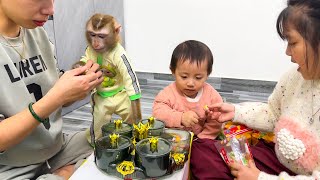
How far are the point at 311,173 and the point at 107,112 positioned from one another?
1.03m

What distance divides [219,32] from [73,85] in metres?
1.80

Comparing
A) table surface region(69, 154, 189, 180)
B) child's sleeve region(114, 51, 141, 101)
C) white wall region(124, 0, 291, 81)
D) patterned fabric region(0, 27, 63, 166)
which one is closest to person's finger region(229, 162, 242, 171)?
table surface region(69, 154, 189, 180)

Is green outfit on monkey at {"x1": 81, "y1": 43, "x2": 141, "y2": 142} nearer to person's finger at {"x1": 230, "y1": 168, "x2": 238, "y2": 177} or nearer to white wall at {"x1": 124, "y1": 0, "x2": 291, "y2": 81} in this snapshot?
person's finger at {"x1": 230, "y1": 168, "x2": 238, "y2": 177}

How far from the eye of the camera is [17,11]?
0.84 meters

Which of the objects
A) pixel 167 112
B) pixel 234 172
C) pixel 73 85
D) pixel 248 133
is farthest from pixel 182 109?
pixel 73 85

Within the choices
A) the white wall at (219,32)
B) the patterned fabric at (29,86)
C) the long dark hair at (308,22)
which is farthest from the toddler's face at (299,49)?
the white wall at (219,32)

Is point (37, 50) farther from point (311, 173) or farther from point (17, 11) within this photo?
point (311, 173)

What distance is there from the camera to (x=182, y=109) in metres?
1.20

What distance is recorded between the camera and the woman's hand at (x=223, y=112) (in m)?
1.11

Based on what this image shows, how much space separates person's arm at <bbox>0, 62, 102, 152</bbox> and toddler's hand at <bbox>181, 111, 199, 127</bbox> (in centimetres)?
37

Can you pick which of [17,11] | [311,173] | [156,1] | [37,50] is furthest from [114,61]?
[156,1]

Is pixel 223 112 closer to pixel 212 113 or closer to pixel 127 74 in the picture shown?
pixel 212 113

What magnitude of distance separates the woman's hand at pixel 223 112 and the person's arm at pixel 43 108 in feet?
1.47

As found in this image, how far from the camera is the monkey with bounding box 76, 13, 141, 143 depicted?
149 cm
